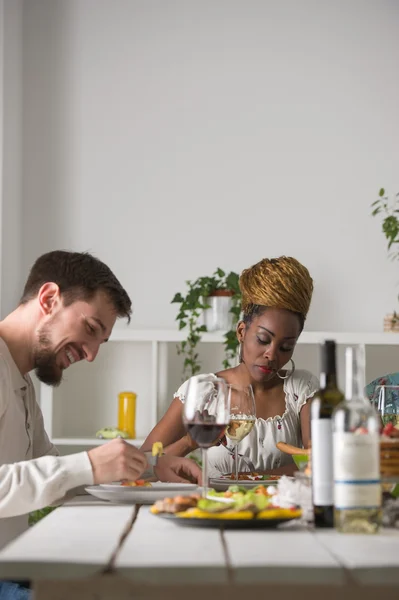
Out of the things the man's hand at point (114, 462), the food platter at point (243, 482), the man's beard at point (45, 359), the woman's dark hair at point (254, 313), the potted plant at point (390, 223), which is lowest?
the food platter at point (243, 482)

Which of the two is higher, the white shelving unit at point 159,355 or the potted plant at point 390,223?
the potted plant at point 390,223

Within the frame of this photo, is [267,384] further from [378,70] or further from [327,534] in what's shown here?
[378,70]

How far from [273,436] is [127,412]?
133cm

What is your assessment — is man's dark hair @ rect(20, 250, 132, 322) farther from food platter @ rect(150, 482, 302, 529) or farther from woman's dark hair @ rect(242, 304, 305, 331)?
food platter @ rect(150, 482, 302, 529)

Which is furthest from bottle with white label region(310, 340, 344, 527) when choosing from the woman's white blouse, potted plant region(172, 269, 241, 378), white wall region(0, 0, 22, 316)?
white wall region(0, 0, 22, 316)

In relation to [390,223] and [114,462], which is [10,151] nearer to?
[390,223]

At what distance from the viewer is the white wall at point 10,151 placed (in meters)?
3.85

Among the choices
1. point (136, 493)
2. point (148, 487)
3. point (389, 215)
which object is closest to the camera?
point (136, 493)

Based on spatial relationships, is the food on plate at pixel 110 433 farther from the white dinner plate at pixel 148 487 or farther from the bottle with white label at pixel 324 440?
the bottle with white label at pixel 324 440

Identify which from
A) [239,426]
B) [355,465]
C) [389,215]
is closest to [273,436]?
[239,426]

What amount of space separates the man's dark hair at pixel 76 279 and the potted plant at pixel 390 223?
2.09m

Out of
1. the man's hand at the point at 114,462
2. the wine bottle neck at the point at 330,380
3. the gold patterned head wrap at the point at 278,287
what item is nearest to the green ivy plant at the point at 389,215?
the gold patterned head wrap at the point at 278,287

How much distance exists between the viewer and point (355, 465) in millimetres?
1130

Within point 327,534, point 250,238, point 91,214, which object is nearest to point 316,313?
point 250,238
